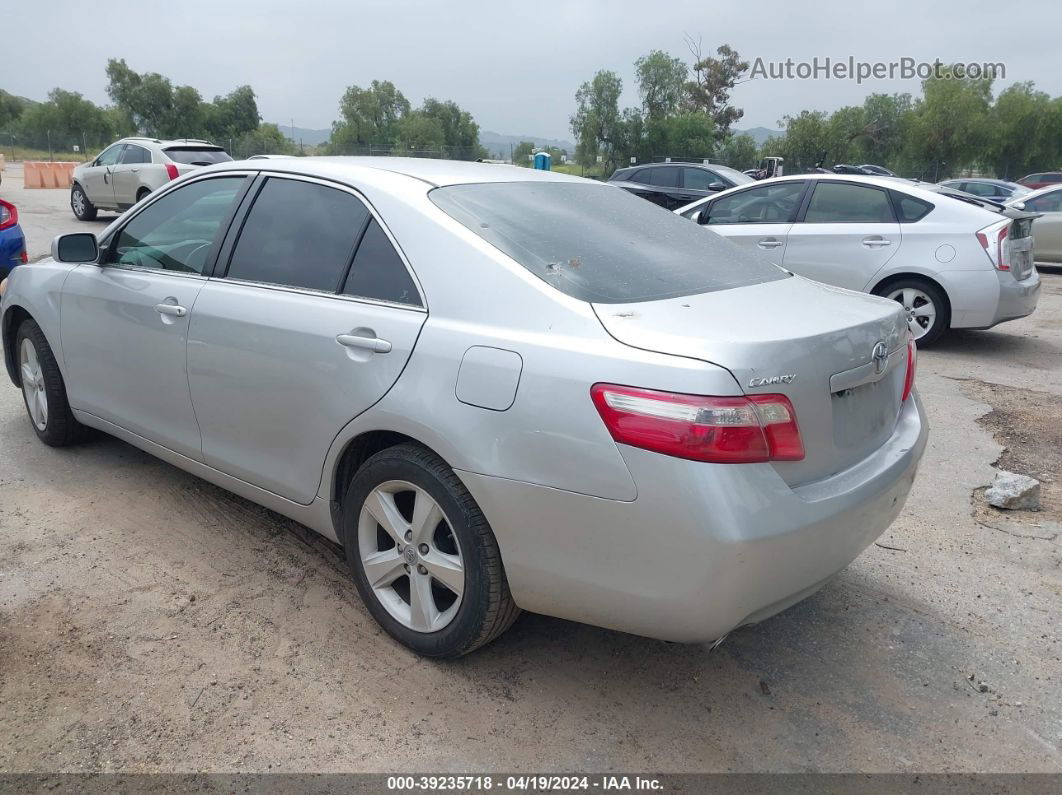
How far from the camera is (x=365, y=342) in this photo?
2875 millimetres

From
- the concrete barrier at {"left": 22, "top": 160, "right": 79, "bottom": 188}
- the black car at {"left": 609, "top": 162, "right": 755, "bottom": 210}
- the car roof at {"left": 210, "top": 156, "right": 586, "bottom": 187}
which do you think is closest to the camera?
the car roof at {"left": 210, "top": 156, "right": 586, "bottom": 187}

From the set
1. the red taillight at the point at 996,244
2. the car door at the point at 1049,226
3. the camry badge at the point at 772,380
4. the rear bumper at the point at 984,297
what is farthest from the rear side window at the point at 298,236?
the car door at the point at 1049,226

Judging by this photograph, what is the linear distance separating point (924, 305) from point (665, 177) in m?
8.40

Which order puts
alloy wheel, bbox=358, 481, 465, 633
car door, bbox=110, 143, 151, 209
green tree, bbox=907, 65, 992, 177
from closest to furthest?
alloy wheel, bbox=358, 481, 465, 633, car door, bbox=110, 143, 151, 209, green tree, bbox=907, 65, 992, 177

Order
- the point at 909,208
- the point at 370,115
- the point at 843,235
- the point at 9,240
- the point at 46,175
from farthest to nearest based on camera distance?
1. the point at 370,115
2. the point at 46,175
3. the point at 843,235
4. the point at 909,208
5. the point at 9,240

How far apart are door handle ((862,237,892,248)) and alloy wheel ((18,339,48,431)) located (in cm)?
696

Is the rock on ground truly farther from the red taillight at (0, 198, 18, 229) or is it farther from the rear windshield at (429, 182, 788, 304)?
the red taillight at (0, 198, 18, 229)

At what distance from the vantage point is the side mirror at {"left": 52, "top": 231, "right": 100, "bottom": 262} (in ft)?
13.7

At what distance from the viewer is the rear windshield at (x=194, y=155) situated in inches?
619

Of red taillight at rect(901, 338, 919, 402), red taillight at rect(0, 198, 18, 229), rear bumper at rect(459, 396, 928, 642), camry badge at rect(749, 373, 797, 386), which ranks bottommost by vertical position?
rear bumper at rect(459, 396, 928, 642)

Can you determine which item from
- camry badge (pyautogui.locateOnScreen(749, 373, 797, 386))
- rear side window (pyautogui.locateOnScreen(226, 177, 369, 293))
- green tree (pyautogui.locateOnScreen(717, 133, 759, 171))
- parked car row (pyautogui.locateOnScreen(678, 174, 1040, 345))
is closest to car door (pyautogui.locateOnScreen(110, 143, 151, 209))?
parked car row (pyautogui.locateOnScreen(678, 174, 1040, 345))

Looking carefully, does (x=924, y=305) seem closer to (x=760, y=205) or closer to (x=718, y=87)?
(x=760, y=205)

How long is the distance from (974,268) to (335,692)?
23.2ft

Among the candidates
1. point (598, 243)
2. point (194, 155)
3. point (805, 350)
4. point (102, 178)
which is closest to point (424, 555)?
point (598, 243)
